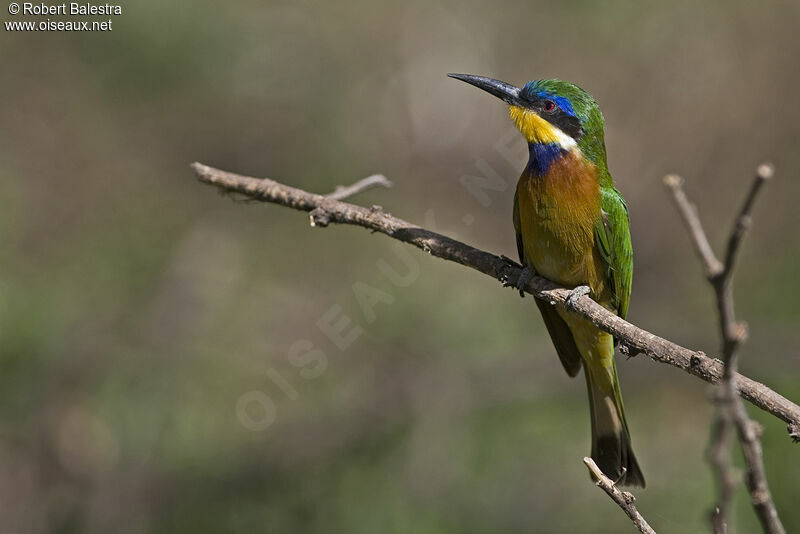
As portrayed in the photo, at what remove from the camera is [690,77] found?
6.04 metres

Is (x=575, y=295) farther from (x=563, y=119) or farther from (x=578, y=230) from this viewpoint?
(x=563, y=119)

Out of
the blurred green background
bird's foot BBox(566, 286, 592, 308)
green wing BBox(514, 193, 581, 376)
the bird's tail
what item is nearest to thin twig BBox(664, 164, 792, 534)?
bird's foot BBox(566, 286, 592, 308)

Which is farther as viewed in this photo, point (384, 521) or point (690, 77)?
point (690, 77)

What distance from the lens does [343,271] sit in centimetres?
526

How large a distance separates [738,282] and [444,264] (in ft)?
5.77

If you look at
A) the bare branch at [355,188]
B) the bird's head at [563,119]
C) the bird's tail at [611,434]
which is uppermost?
the bird's head at [563,119]

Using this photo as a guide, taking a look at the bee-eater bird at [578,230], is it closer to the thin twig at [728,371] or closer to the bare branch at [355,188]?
the bare branch at [355,188]

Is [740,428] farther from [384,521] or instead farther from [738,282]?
[738,282]

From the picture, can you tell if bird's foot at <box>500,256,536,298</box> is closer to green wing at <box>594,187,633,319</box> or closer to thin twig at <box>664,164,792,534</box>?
green wing at <box>594,187,633,319</box>

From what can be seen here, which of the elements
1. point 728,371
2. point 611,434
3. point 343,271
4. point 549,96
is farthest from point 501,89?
point 343,271

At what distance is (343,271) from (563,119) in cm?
267

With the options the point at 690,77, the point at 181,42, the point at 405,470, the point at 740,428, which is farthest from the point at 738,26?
the point at 740,428

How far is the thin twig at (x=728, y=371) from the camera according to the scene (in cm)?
93

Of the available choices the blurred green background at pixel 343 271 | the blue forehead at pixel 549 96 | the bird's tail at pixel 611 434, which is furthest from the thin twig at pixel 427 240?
the blurred green background at pixel 343 271
